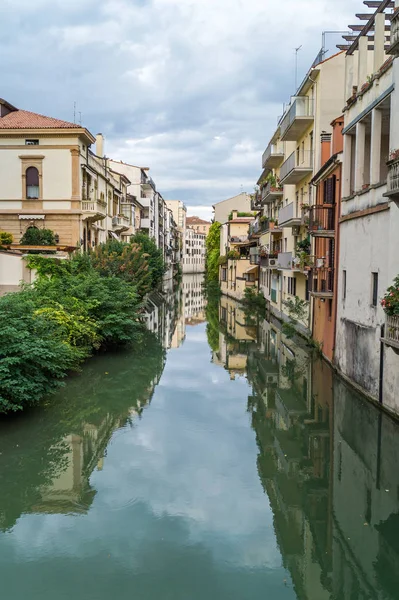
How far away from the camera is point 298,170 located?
27.8 meters

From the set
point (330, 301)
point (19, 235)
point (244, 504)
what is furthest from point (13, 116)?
point (244, 504)

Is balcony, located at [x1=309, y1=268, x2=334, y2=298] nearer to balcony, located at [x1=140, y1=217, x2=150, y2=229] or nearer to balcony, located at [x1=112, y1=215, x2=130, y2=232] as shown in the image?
balcony, located at [x1=112, y1=215, x2=130, y2=232]

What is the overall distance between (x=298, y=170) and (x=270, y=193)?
9776 mm

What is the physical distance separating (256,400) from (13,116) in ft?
85.5

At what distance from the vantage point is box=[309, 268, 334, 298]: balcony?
784 inches

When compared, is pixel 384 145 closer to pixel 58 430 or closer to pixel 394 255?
pixel 394 255

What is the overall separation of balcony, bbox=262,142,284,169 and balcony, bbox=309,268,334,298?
18.0m

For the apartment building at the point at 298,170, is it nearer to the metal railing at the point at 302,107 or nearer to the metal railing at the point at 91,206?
the metal railing at the point at 302,107

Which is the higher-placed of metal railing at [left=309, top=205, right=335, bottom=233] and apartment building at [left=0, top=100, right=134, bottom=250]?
apartment building at [left=0, top=100, right=134, bottom=250]

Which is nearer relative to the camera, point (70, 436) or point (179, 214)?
point (70, 436)

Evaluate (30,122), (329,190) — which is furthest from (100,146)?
(329,190)

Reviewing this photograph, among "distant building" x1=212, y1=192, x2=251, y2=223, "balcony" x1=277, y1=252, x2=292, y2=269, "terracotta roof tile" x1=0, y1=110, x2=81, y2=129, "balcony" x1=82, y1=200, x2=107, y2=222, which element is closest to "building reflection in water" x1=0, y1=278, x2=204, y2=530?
"balcony" x1=277, y1=252, x2=292, y2=269

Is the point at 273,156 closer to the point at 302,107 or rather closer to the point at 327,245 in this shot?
the point at 302,107

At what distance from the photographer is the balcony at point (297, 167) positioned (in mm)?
27719
